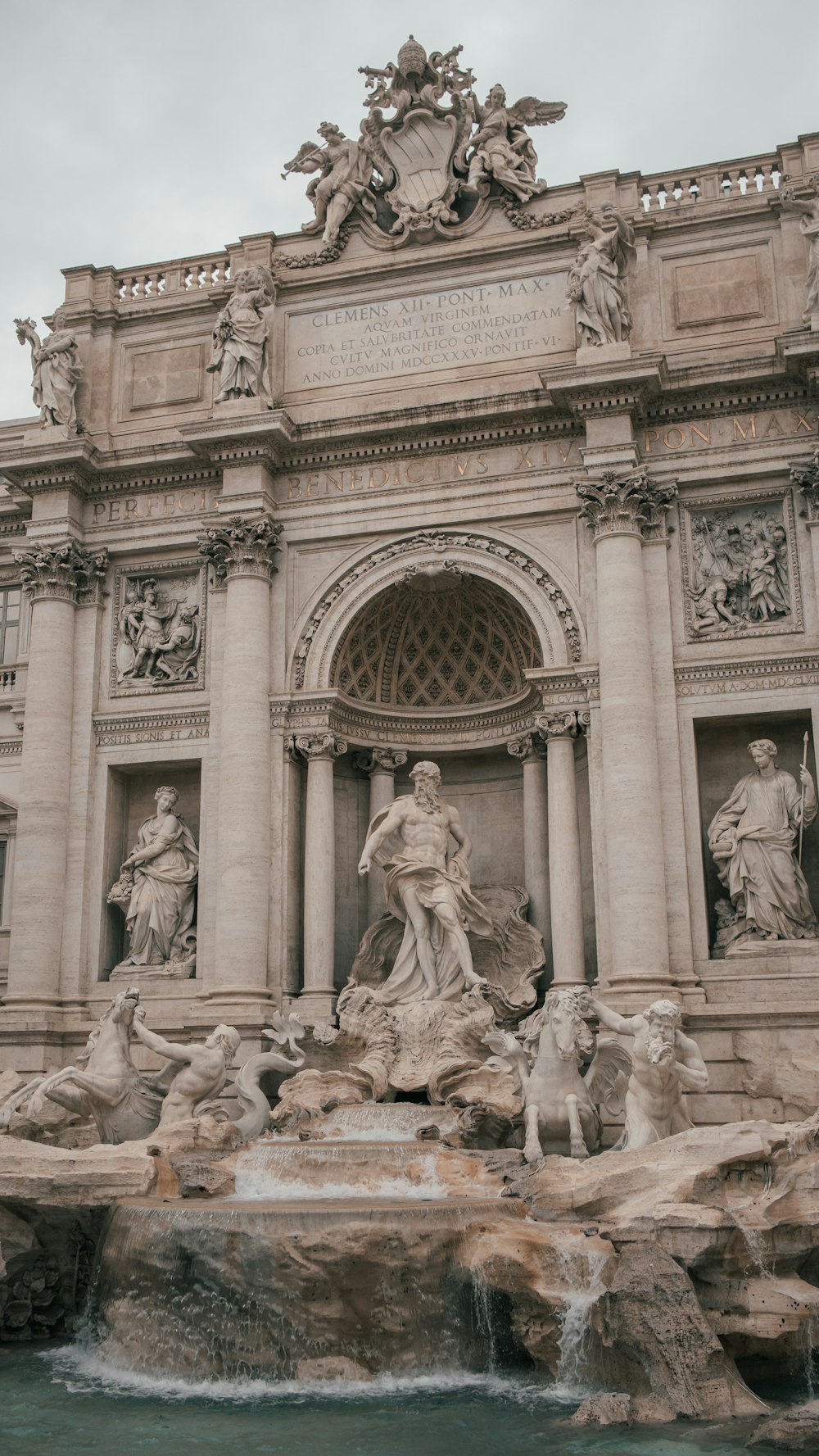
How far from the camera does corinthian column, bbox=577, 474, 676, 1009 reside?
17.3 m

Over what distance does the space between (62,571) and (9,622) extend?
8.31 ft

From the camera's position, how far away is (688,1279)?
1111cm

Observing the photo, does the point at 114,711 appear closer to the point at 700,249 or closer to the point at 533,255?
the point at 533,255

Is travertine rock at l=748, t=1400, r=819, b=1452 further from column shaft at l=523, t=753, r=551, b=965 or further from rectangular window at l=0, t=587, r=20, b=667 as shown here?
rectangular window at l=0, t=587, r=20, b=667

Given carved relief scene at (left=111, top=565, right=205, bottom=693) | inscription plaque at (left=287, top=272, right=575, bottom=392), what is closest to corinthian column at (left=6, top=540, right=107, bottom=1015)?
carved relief scene at (left=111, top=565, right=205, bottom=693)

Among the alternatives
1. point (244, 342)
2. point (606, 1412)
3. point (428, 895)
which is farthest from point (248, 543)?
point (606, 1412)

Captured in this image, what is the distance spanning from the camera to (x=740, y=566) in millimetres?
18891

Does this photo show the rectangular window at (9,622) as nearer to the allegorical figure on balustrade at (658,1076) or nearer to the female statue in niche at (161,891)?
the female statue in niche at (161,891)

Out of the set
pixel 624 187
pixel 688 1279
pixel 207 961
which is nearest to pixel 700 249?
pixel 624 187

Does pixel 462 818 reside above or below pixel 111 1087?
above

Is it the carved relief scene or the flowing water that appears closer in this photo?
→ the flowing water

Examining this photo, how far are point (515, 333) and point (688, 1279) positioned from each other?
13774 mm

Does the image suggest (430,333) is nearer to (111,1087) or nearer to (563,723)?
(563,723)

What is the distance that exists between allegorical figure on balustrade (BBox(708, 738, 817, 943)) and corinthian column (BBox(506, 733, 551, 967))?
8.40ft
